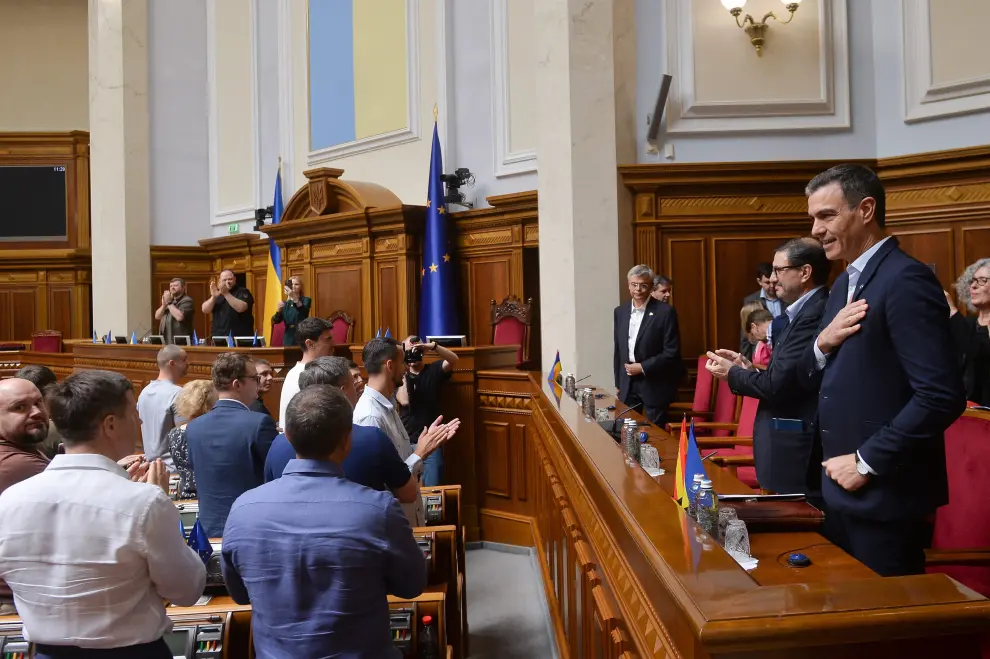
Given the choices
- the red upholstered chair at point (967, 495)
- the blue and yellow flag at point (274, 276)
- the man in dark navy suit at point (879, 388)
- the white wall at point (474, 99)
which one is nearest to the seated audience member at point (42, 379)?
the man in dark navy suit at point (879, 388)

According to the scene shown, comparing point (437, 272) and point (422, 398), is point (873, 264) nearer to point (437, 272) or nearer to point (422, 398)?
point (422, 398)

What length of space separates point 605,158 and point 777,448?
3.95m

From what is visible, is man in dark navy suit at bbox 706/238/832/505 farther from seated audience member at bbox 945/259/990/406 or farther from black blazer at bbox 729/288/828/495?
seated audience member at bbox 945/259/990/406

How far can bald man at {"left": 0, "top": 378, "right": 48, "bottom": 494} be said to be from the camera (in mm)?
2482

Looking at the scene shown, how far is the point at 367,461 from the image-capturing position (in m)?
2.58

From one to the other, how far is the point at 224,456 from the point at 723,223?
14.6ft

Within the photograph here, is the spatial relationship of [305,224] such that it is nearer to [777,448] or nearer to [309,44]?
[309,44]

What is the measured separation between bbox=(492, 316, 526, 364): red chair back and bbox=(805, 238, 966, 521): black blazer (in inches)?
210

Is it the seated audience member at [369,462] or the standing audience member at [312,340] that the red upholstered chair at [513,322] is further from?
the seated audience member at [369,462]

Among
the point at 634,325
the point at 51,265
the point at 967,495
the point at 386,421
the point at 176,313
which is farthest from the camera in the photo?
the point at 51,265

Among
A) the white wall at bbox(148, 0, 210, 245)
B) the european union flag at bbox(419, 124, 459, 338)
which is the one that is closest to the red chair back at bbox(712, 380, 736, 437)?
the european union flag at bbox(419, 124, 459, 338)

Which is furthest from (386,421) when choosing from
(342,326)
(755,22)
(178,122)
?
(178,122)

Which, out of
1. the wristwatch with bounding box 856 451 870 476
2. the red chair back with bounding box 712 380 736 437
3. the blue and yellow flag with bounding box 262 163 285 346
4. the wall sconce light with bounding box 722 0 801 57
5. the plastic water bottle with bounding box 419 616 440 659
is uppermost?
the wall sconce light with bounding box 722 0 801 57

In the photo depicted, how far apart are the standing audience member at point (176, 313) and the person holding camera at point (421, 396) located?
4360 millimetres
